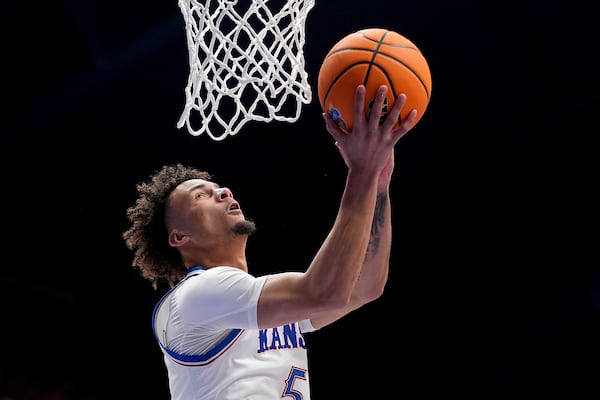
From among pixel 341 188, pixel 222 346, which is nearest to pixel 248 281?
pixel 222 346

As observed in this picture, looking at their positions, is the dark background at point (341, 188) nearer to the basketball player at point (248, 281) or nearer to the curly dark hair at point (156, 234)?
the curly dark hair at point (156, 234)

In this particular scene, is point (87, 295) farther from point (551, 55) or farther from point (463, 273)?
point (551, 55)

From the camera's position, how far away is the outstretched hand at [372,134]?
169 centimetres

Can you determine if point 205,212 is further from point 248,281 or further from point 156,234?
point 248,281

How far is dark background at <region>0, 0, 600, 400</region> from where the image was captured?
15.4 ft

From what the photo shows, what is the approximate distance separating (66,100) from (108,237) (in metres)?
1.53

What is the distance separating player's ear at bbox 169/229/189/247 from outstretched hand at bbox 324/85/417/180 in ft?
2.72

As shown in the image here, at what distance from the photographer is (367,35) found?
2014mm

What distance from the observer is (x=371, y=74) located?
186cm

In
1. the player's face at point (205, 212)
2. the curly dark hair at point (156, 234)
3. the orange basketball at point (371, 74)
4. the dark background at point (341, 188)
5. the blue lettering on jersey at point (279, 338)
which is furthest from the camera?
the dark background at point (341, 188)

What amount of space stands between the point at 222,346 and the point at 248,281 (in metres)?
0.24

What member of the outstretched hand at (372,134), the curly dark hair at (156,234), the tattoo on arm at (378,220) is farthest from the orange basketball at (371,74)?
the curly dark hair at (156,234)

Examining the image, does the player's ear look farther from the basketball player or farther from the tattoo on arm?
the tattoo on arm

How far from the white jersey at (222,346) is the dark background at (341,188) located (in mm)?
2517
